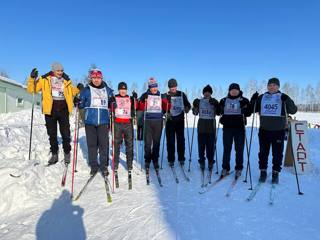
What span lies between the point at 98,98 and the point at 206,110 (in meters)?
2.98

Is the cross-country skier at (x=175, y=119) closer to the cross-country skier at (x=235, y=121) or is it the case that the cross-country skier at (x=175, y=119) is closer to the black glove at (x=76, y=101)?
the cross-country skier at (x=235, y=121)

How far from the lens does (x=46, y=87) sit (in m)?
6.86

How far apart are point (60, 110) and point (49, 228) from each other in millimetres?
3162

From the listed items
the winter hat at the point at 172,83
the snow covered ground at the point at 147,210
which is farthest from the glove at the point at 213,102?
the snow covered ground at the point at 147,210

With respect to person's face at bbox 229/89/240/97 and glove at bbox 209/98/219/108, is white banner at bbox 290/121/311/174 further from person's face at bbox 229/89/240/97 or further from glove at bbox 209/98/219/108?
glove at bbox 209/98/219/108

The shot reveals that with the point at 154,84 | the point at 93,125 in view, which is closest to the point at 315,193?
the point at 154,84

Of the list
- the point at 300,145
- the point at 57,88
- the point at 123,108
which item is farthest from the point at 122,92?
the point at 300,145

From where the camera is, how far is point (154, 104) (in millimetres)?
7570

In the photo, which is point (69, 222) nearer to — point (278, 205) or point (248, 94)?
point (278, 205)

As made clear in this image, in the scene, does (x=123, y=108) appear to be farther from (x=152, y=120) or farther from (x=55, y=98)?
(x=55, y=98)

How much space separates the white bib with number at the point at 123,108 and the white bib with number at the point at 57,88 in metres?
1.31

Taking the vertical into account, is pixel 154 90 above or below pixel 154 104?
above

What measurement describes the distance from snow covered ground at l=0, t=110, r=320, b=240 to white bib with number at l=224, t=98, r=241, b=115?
1631 millimetres

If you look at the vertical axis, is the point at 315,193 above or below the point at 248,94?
below
